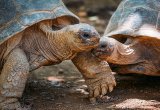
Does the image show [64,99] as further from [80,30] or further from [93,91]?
[80,30]

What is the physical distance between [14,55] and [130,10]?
1935 mm

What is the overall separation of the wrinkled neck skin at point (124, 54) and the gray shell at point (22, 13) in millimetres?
736

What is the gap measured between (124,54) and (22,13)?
1366 mm

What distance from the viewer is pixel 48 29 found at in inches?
185

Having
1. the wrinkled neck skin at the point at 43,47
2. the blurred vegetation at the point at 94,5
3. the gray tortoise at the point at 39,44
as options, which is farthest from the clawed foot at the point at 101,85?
the blurred vegetation at the point at 94,5

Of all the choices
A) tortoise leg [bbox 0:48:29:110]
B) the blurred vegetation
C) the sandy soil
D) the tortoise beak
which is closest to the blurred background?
the blurred vegetation

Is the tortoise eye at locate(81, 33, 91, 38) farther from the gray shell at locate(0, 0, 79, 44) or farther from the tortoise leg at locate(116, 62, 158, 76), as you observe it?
the tortoise leg at locate(116, 62, 158, 76)

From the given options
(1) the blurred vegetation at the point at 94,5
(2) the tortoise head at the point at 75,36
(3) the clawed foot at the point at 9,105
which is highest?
(2) the tortoise head at the point at 75,36

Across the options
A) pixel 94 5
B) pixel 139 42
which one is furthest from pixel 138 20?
pixel 94 5

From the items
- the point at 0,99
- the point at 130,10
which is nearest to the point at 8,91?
the point at 0,99

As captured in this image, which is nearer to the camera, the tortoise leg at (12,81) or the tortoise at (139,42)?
the tortoise leg at (12,81)

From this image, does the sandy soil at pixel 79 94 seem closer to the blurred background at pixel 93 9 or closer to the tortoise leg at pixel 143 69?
the tortoise leg at pixel 143 69

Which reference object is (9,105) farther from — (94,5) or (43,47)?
(94,5)

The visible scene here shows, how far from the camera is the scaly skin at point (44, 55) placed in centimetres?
433
